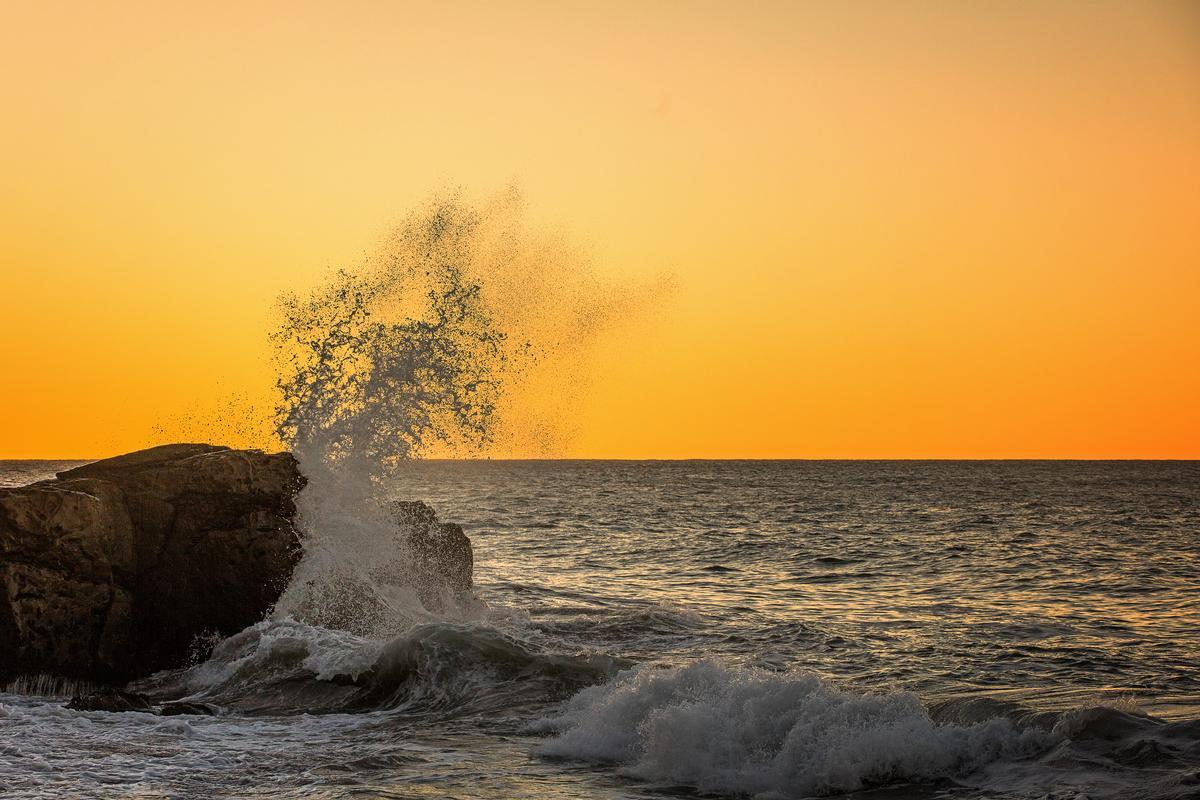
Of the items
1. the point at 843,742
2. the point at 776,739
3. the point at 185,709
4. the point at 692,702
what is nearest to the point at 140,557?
the point at 185,709

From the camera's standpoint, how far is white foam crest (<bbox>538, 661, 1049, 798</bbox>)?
884 cm

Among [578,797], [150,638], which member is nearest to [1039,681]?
[578,797]

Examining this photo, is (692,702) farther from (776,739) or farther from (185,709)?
(185,709)

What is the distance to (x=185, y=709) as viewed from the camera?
36.8 feet

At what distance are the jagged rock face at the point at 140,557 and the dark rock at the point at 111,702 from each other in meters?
1.84

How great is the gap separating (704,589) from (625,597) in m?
2.06

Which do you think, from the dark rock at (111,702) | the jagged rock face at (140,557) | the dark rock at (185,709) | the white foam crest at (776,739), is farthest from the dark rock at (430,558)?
the white foam crest at (776,739)

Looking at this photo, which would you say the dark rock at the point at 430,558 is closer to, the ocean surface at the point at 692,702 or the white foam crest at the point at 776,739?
the ocean surface at the point at 692,702

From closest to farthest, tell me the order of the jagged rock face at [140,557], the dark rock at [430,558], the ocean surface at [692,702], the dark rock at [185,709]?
the ocean surface at [692,702] < the dark rock at [185,709] < the jagged rock face at [140,557] < the dark rock at [430,558]

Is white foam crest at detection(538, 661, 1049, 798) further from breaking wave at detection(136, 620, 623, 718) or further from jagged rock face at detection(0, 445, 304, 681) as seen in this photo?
jagged rock face at detection(0, 445, 304, 681)

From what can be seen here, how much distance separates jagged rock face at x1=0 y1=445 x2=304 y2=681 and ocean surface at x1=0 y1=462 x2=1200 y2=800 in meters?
0.68

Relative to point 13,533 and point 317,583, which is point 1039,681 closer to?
point 317,583

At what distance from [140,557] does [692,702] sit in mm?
8285

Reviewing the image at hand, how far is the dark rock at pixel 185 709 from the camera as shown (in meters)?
11.0
